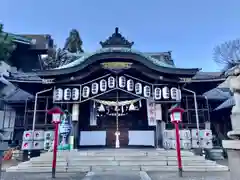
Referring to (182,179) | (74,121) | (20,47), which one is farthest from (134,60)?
(20,47)

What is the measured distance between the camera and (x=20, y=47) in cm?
1939

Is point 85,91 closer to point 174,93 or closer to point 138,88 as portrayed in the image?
point 138,88

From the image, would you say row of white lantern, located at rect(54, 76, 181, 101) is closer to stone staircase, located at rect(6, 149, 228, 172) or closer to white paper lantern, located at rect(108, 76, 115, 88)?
white paper lantern, located at rect(108, 76, 115, 88)

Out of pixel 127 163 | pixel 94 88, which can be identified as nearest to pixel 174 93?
pixel 94 88

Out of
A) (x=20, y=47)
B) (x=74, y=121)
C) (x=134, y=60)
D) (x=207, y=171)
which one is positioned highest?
(x=20, y=47)

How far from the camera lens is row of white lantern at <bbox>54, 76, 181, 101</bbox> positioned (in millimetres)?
10047

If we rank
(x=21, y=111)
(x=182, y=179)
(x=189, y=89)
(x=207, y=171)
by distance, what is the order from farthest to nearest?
(x=21, y=111)
(x=189, y=89)
(x=207, y=171)
(x=182, y=179)

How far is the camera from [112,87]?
32.7 feet

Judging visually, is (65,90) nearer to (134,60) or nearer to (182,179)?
(134,60)

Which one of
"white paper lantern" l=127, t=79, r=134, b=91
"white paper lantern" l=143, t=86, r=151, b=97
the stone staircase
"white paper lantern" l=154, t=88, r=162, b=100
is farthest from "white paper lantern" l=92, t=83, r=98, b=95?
"white paper lantern" l=154, t=88, r=162, b=100

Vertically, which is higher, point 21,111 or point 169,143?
point 21,111

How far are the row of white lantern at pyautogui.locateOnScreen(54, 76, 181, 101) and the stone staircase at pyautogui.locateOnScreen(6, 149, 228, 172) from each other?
2.94 m

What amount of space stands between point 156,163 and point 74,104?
5.43 meters

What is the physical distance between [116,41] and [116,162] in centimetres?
862
